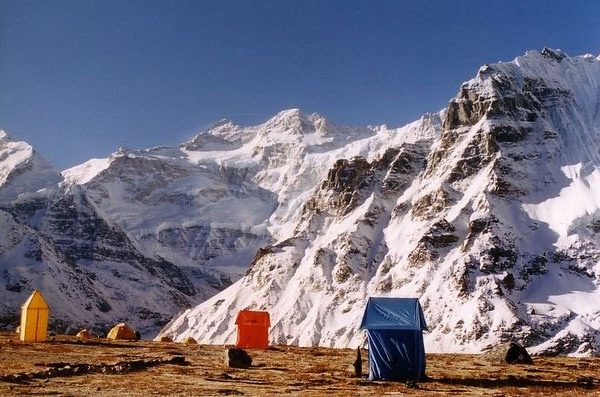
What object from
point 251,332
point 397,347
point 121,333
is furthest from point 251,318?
point 397,347

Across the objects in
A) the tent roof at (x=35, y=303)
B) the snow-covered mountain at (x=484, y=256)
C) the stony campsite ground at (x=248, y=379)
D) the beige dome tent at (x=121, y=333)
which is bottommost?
the stony campsite ground at (x=248, y=379)

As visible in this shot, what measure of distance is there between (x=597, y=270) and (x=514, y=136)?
53790 mm

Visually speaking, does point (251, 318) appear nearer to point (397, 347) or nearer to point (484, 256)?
point (397, 347)

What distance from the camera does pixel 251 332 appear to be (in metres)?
71.5

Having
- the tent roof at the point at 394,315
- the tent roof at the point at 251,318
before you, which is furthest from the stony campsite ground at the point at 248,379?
the tent roof at the point at 251,318

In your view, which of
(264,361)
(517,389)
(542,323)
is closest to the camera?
(517,389)

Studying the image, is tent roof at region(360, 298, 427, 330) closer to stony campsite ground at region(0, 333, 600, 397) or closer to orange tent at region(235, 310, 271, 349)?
stony campsite ground at region(0, 333, 600, 397)

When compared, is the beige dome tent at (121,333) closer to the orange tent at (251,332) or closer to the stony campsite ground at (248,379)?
the orange tent at (251,332)

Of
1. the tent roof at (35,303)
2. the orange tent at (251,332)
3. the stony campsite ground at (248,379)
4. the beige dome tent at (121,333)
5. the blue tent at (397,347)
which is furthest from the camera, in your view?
the beige dome tent at (121,333)

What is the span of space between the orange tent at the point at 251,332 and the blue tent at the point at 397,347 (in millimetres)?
36237

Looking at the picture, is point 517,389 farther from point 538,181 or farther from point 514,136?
point 514,136

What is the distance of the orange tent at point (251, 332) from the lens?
70.9m

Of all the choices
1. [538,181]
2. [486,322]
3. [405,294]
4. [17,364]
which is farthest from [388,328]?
[538,181]

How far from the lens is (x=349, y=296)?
17275cm
